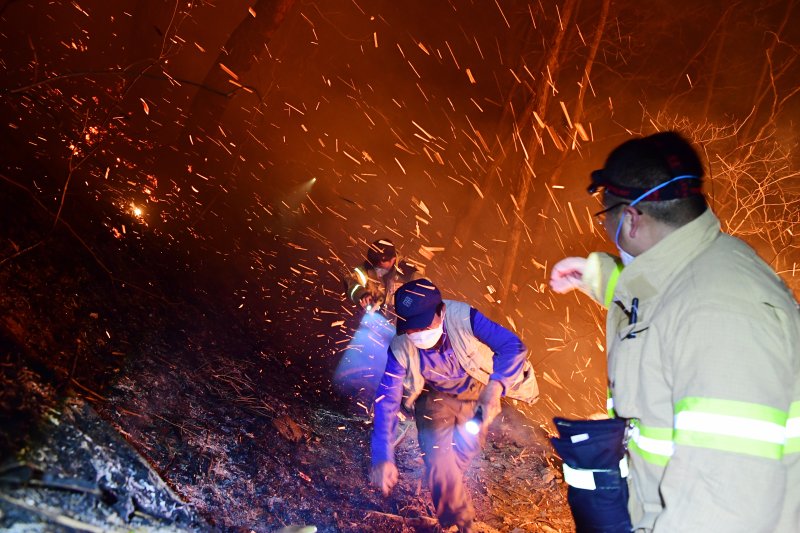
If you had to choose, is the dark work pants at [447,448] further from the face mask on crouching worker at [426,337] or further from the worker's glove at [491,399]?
the face mask on crouching worker at [426,337]

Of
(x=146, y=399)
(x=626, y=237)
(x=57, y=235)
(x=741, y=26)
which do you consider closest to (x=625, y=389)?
(x=626, y=237)

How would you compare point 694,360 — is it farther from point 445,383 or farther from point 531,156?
point 531,156

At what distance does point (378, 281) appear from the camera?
265 inches

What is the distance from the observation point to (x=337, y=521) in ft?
11.9

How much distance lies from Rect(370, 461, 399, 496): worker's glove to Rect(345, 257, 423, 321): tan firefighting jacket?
10.5 ft

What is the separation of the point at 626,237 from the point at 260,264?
27.7 ft

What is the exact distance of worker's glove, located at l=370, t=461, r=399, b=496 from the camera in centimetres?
360

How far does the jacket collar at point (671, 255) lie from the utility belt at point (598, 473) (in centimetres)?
53

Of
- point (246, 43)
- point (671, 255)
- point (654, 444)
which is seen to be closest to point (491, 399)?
point (654, 444)

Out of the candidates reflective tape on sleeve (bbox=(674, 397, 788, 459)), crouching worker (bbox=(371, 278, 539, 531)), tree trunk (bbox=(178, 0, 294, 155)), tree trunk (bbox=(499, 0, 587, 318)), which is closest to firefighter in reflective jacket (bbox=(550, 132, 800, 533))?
reflective tape on sleeve (bbox=(674, 397, 788, 459))

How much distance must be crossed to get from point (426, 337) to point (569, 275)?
5.88ft

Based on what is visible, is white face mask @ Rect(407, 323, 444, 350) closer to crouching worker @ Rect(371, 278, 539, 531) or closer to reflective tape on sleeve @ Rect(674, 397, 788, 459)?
crouching worker @ Rect(371, 278, 539, 531)

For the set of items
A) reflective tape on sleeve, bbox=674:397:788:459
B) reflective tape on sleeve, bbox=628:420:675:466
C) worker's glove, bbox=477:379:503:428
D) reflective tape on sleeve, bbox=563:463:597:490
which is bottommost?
worker's glove, bbox=477:379:503:428

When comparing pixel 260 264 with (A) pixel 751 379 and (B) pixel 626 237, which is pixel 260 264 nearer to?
(B) pixel 626 237
